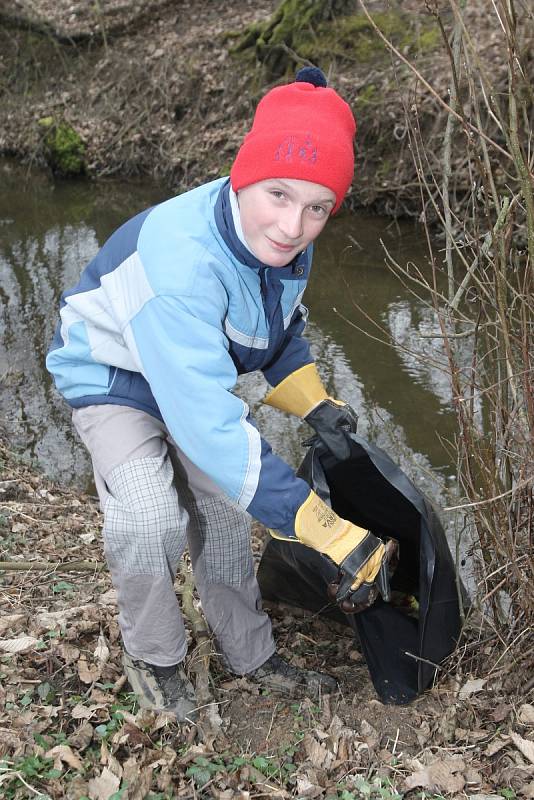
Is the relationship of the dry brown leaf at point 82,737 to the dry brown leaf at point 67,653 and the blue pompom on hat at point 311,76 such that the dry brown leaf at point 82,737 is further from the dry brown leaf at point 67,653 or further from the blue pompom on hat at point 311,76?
the blue pompom on hat at point 311,76

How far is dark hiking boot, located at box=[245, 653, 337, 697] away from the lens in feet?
9.19

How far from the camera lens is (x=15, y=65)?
12.2m

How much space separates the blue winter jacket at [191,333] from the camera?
7.38 ft

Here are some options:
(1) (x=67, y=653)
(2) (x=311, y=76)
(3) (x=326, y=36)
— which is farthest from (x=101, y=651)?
(3) (x=326, y=36)

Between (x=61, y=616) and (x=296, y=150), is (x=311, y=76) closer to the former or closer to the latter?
(x=296, y=150)

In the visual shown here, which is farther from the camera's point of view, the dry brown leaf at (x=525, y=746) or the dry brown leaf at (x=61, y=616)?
the dry brown leaf at (x=61, y=616)

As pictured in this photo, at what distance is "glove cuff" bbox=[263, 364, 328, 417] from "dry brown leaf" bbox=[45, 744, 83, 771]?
129 cm

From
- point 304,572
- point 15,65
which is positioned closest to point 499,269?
point 304,572

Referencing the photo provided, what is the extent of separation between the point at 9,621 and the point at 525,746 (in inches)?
66.7

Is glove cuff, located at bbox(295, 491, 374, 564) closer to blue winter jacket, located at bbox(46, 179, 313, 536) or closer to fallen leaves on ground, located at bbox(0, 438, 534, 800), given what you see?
blue winter jacket, located at bbox(46, 179, 313, 536)

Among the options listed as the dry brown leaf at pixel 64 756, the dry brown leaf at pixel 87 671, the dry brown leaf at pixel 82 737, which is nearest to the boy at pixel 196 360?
the dry brown leaf at pixel 87 671

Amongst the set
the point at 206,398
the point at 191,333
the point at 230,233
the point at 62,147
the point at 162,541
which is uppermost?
the point at 230,233

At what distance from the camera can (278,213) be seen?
2359 mm

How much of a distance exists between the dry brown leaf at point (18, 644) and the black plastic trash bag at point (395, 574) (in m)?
0.86
